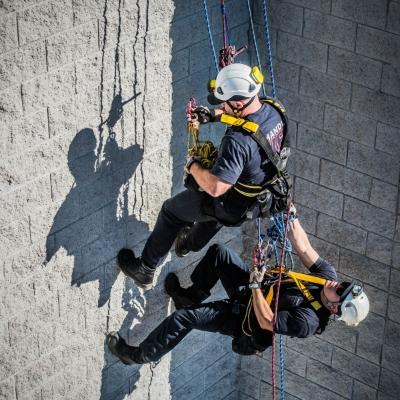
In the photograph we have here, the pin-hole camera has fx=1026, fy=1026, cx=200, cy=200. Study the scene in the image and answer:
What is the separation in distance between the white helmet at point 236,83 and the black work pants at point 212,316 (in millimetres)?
1511

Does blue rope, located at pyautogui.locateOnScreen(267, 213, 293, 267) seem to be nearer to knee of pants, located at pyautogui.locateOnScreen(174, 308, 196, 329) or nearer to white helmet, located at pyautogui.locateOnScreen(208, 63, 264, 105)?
knee of pants, located at pyautogui.locateOnScreen(174, 308, 196, 329)


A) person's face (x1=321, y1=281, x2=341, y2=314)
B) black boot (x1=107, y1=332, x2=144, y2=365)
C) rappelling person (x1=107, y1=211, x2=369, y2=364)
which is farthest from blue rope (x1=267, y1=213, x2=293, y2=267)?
black boot (x1=107, y1=332, x2=144, y2=365)

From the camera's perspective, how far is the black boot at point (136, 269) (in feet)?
24.6

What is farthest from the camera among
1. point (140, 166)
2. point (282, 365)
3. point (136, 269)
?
point (282, 365)

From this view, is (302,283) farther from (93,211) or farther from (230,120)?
(93,211)

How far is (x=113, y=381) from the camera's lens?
26.7 ft

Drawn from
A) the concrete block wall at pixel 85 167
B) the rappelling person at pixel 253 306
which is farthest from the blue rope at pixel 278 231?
the concrete block wall at pixel 85 167

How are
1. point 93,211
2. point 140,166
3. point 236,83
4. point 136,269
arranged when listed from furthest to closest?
point 136,269 < point 140,166 < point 93,211 < point 236,83

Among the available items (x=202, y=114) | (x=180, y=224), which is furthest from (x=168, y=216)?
(x=202, y=114)

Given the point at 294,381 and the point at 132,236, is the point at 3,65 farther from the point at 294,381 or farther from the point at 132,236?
the point at 294,381

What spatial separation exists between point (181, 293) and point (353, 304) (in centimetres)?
164

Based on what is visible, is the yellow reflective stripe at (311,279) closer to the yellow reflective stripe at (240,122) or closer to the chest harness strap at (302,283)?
the chest harness strap at (302,283)

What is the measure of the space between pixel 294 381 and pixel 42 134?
3733 millimetres

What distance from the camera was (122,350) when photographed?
775 centimetres
